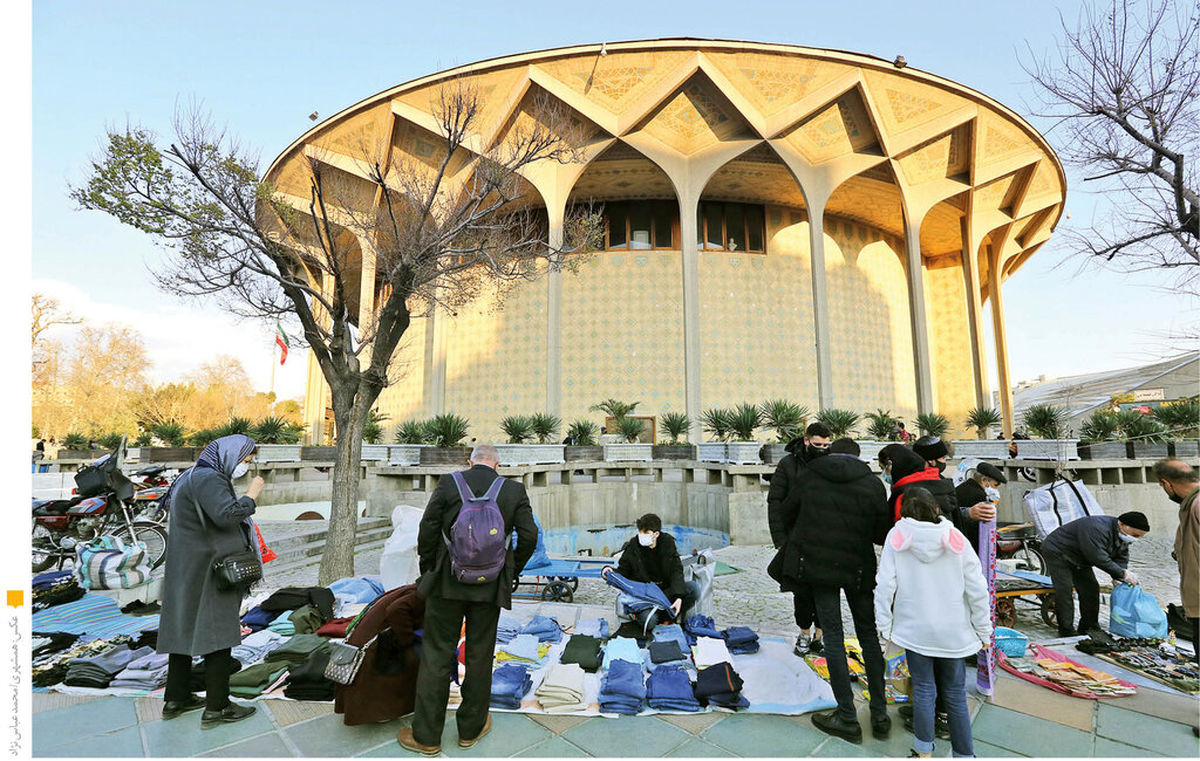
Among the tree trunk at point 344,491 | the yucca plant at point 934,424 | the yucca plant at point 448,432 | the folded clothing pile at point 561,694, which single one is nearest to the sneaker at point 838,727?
the folded clothing pile at point 561,694

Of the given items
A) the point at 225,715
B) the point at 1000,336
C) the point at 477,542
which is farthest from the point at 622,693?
the point at 1000,336

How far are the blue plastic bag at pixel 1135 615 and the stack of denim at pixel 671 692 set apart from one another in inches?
143

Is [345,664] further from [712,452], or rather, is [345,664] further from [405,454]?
[712,452]

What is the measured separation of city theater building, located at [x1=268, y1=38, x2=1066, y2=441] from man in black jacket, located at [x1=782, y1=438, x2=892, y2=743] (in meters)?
14.4

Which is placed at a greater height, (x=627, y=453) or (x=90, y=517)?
(x=627, y=453)

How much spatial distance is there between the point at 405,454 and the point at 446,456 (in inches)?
50.5

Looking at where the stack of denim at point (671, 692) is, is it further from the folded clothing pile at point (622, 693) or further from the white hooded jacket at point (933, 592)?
the white hooded jacket at point (933, 592)

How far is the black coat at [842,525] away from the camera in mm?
3047

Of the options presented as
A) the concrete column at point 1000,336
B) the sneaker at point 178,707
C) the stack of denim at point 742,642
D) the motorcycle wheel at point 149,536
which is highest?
the concrete column at point 1000,336

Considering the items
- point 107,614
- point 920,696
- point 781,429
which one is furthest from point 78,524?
point 781,429

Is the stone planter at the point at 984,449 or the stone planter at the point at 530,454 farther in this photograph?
the stone planter at the point at 984,449

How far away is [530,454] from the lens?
12.5 meters

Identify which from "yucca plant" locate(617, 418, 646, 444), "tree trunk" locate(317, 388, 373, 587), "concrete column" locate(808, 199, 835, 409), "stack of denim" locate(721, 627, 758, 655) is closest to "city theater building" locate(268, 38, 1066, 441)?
"concrete column" locate(808, 199, 835, 409)

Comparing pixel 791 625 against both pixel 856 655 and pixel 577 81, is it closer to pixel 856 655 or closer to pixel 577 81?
pixel 856 655
